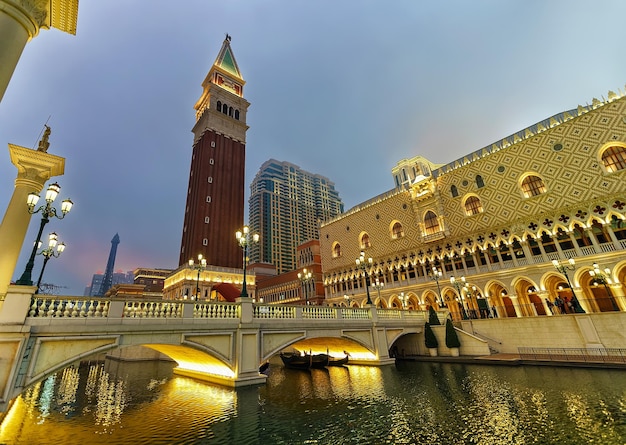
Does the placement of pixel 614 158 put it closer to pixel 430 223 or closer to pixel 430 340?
pixel 430 223

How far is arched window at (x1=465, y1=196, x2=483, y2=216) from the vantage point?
29481 millimetres

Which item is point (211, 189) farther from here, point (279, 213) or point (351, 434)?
point (279, 213)

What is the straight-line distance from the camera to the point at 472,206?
3002 centimetres

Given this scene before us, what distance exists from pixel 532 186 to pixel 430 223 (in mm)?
10206

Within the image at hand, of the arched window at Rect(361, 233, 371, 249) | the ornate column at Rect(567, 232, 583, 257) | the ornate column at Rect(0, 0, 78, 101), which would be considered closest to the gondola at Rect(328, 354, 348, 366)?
the ornate column at Rect(0, 0, 78, 101)

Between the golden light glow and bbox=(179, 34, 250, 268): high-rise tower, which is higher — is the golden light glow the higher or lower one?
the lower one

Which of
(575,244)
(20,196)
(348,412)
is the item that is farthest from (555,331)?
(20,196)

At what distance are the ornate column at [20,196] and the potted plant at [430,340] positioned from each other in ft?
73.5

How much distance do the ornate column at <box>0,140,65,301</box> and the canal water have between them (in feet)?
16.9

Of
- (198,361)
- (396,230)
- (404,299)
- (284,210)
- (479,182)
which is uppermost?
(284,210)

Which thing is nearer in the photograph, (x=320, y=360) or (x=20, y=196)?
(x=20, y=196)

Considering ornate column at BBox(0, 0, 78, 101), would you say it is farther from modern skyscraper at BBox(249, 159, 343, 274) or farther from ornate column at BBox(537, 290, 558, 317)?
modern skyscraper at BBox(249, 159, 343, 274)

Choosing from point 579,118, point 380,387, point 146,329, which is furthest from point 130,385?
point 579,118

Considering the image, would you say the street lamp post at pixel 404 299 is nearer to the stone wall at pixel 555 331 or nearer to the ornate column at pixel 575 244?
the stone wall at pixel 555 331
